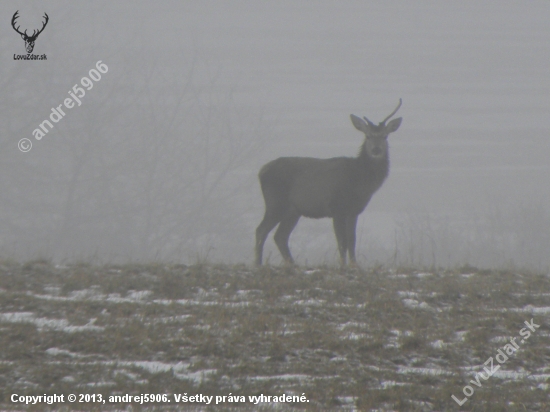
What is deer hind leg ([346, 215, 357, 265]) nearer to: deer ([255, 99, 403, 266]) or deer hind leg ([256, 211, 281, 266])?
deer ([255, 99, 403, 266])

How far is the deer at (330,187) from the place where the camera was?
11164mm

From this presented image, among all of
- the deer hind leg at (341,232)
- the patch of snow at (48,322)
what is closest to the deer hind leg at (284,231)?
the deer hind leg at (341,232)

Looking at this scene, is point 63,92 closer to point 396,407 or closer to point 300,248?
point 300,248

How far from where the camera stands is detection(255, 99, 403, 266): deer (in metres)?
11.2

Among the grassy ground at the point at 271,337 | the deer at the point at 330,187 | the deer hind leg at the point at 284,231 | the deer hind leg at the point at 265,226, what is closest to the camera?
the grassy ground at the point at 271,337

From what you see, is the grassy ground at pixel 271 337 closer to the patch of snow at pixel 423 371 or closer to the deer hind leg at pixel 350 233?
the patch of snow at pixel 423 371

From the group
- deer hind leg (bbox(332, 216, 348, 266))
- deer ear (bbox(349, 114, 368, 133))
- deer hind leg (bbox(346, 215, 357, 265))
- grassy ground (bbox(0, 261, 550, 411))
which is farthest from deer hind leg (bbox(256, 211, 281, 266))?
grassy ground (bbox(0, 261, 550, 411))

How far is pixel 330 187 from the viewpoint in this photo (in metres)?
11.2

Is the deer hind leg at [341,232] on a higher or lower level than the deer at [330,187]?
lower

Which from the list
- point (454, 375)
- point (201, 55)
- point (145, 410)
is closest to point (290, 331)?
point (454, 375)

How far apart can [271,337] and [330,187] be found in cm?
535

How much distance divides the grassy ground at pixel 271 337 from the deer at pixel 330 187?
3.04 m

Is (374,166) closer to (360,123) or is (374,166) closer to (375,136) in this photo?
(375,136)

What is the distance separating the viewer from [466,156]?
53469mm
